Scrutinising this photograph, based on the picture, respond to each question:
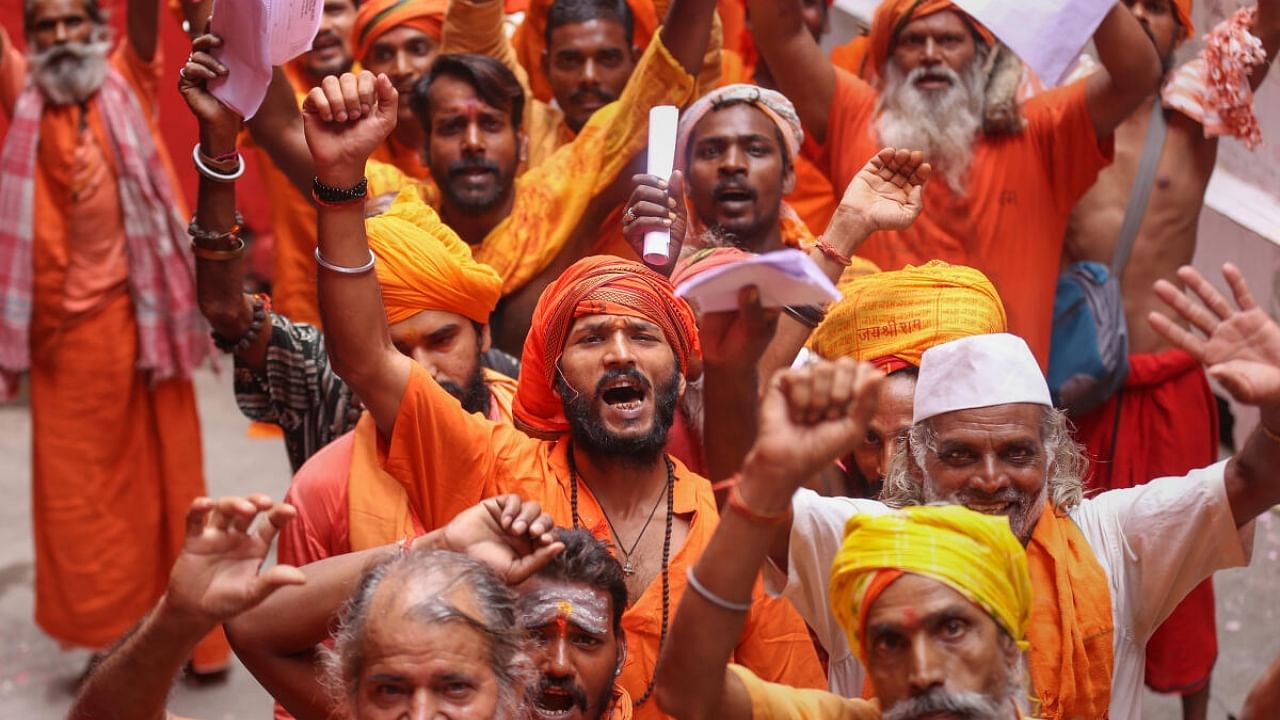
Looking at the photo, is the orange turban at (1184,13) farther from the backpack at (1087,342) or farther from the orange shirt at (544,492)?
the orange shirt at (544,492)

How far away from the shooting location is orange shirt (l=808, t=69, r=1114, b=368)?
15.0 ft

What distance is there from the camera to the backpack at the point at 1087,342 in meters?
4.72

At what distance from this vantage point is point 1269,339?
8.75ft

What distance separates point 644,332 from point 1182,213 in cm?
240

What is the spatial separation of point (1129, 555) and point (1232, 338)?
0.52 meters

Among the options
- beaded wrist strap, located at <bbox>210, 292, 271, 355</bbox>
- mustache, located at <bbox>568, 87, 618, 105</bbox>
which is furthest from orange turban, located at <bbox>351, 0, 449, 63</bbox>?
beaded wrist strap, located at <bbox>210, 292, 271, 355</bbox>

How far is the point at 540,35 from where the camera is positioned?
5.36 m

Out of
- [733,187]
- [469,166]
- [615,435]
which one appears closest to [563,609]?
[615,435]

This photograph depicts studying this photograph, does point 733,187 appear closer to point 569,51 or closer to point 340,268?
point 569,51

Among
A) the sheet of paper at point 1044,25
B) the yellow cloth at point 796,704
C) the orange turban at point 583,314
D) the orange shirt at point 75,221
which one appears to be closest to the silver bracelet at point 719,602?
the yellow cloth at point 796,704

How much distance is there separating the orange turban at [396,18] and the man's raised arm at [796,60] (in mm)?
1260

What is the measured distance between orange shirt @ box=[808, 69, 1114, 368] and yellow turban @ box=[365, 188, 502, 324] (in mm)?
1354

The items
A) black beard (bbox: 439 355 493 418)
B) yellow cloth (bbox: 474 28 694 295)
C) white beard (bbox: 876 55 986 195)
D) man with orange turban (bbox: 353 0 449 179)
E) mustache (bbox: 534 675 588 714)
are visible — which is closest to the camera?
mustache (bbox: 534 675 588 714)

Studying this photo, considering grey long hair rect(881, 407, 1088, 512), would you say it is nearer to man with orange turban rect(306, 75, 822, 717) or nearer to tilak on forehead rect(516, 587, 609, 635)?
man with orange turban rect(306, 75, 822, 717)
